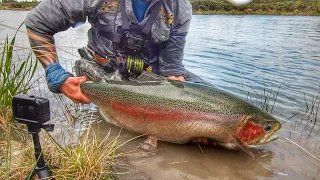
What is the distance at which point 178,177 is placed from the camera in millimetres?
2467

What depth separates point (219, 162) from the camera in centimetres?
277

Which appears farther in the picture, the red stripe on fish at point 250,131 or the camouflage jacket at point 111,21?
the camouflage jacket at point 111,21

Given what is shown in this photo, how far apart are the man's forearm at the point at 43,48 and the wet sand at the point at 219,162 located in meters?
0.96

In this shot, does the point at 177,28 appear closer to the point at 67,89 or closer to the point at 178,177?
the point at 67,89

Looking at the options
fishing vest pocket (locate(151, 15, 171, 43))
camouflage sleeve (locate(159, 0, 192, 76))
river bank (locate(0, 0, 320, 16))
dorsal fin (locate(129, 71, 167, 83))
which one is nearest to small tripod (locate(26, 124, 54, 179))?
dorsal fin (locate(129, 71, 167, 83))

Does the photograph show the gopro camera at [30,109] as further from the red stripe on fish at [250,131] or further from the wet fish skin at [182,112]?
the red stripe on fish at [250,131]

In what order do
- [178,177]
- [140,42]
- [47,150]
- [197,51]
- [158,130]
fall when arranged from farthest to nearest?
1. [197,51]
2. [140,42]
3. [158,130]
4. [178,177]
5. [47,150]

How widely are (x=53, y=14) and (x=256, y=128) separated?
7.33 feet

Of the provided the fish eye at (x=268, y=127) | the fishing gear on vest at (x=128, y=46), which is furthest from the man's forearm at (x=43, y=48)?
the fish eye at (x=268, y=127)

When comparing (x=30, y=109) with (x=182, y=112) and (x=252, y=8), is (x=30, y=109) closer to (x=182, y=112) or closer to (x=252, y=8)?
(x=182, y=112)

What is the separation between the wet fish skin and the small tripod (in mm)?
1043

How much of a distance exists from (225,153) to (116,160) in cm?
99

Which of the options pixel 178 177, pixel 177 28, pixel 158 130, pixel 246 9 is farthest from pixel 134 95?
pixel 246 9

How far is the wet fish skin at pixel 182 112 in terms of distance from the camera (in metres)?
2.64
